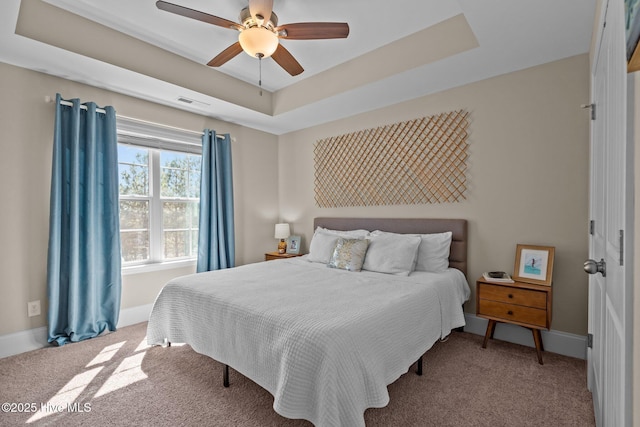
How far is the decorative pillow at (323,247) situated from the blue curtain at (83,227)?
1929 millimetres

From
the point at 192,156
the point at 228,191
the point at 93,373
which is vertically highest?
the point at 192,156

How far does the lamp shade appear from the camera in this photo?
14.1 feet

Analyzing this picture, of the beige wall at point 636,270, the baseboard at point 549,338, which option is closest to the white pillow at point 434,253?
the baseboard at point 549,338

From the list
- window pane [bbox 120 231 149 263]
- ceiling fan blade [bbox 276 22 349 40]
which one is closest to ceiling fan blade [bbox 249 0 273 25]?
ceiling fan blade [bbox 276 22 349 40]

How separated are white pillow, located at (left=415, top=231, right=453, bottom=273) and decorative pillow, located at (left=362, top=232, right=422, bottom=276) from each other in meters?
0.08

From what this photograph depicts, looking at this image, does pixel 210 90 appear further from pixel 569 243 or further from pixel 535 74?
pixel 569 243

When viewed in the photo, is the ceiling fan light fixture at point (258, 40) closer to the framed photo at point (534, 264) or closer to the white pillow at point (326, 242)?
the white pillow at point (326, 242)

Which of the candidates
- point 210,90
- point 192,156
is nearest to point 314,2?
point 210,90

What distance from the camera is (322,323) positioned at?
60.8 inches

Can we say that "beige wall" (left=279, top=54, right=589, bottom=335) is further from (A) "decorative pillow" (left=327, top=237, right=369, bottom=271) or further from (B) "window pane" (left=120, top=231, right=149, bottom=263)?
(B) "window pane" (left=120, top=231, right=149, bottom=263)

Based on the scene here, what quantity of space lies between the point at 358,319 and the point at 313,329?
26 centimetres

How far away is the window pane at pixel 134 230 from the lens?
10.6ft

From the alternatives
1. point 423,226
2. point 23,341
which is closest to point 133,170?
point 23,341

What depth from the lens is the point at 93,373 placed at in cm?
217
